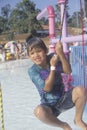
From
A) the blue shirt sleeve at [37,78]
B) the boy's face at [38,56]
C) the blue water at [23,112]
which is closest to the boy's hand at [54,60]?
the boy's face at [38,56]

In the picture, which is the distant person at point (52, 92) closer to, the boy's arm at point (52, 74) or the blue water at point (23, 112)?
the boy's arm at point (52, 74)

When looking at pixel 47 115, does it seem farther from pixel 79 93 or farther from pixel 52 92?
pixel 79 93

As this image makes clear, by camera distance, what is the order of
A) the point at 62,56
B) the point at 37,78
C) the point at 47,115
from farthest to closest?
the point at 37,78, the point at 47,115, the point at 62,56

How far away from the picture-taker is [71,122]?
4.35 meters

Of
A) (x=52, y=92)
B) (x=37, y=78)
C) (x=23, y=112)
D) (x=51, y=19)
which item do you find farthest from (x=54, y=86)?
(x=51, y=19)

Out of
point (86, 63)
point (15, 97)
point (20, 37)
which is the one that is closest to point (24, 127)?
point (86, 63)

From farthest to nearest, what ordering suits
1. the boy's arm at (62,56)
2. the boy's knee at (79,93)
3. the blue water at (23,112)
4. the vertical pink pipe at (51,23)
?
the vertical pink pipe at (51,23) → the blue water at (23,112) → the boy's knee at (79,93) → the boy's arm at (62,56)

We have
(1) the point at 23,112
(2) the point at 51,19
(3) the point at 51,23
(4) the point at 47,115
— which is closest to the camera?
(4) the point at 47,115

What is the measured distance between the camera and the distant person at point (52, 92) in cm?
291

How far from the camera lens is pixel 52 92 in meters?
2.97

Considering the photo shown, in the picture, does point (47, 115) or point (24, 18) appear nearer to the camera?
point (47, 115)

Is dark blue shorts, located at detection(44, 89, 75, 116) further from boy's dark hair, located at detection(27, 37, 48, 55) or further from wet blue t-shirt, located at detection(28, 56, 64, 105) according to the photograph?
boy's dark hair, located at detection(27, 37, 48, 55)

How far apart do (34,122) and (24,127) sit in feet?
0.78

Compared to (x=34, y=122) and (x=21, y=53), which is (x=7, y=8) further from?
(x=34, y=122)
